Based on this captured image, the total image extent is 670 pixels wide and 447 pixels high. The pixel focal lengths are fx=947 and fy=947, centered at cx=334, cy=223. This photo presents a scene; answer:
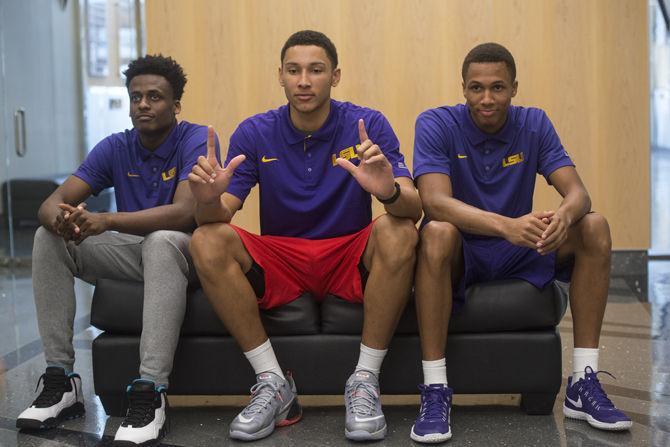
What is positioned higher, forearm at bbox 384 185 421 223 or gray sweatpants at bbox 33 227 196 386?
forearm at bbox 384 185 421 223

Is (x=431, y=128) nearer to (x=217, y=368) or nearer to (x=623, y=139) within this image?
(x=217, y=368)

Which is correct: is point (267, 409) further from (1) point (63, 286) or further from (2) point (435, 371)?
(1) point (63, 286)

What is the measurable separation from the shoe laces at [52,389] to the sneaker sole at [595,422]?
4.93ft

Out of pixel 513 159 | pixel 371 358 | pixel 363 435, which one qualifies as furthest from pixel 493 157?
pixel 363 435

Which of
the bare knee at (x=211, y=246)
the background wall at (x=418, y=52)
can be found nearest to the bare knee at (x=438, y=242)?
the bare knee at (x=211, y=246)

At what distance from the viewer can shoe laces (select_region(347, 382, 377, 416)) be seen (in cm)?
264

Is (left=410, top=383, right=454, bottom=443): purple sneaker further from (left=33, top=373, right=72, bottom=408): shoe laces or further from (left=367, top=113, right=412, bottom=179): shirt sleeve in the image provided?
(left=33, top=373, right=72, bottom=408): shoe laces

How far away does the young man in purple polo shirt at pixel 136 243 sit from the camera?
269cm


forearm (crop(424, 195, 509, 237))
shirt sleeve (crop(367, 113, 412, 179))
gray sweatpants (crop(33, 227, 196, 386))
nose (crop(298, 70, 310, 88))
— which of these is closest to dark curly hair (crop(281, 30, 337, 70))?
nose (crop(298, 70, 310, 88))

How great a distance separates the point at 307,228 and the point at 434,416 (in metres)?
0.71

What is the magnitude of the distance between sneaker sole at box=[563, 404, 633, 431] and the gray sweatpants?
46.1 inches

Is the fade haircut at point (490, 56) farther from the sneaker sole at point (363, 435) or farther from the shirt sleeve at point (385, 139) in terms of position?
the sneaker sole at point (363, 435)

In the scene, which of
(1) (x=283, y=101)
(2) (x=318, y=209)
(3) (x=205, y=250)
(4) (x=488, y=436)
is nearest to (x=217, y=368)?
(3) (x=205, y=250)

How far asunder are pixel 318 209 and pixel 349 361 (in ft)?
1.54
